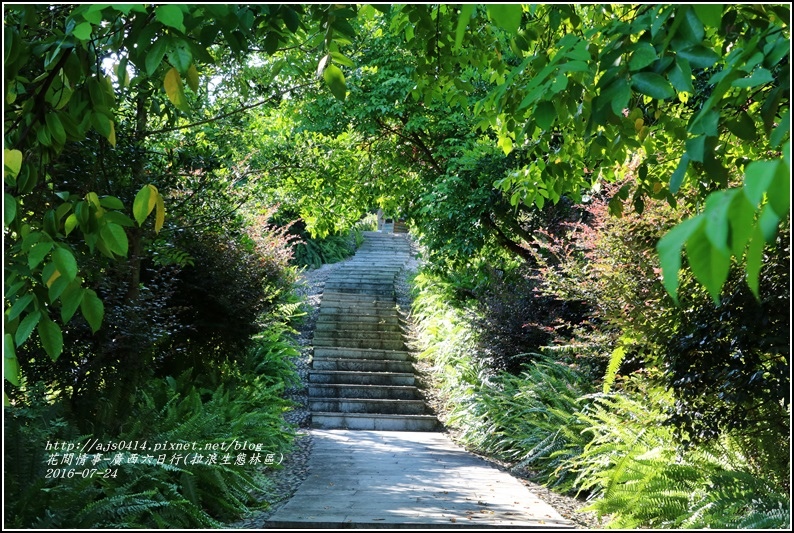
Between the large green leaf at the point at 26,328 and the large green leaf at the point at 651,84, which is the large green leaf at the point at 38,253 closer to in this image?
the large green leaf at the point at 26,328

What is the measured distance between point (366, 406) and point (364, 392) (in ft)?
1.56

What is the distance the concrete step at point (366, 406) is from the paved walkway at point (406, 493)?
189cm

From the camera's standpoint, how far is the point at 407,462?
766cm

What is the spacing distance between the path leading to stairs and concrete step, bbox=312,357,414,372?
2cm

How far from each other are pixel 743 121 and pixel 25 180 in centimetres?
261

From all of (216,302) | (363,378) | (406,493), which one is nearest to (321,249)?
(363,378)

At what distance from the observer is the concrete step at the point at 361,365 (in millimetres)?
12469

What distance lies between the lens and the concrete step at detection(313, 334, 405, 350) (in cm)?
1345

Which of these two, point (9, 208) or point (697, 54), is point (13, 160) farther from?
point (697, 54)

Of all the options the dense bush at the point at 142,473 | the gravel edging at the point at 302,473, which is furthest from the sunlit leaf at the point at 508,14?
the gravel edging at the point at 302,473

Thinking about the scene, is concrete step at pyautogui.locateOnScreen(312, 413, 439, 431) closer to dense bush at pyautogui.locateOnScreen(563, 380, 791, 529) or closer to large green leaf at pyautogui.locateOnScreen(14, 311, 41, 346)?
dense bush at pyautogui.locateOnScreen(563, 380, 791, 529)

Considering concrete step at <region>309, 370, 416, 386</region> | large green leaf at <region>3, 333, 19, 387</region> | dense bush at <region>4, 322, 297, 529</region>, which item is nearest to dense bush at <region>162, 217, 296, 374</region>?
dense bush at <region>4, 322, 297, 529</region>

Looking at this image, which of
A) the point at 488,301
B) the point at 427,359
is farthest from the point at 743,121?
the point at 427,359

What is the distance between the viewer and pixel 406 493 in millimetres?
5879
